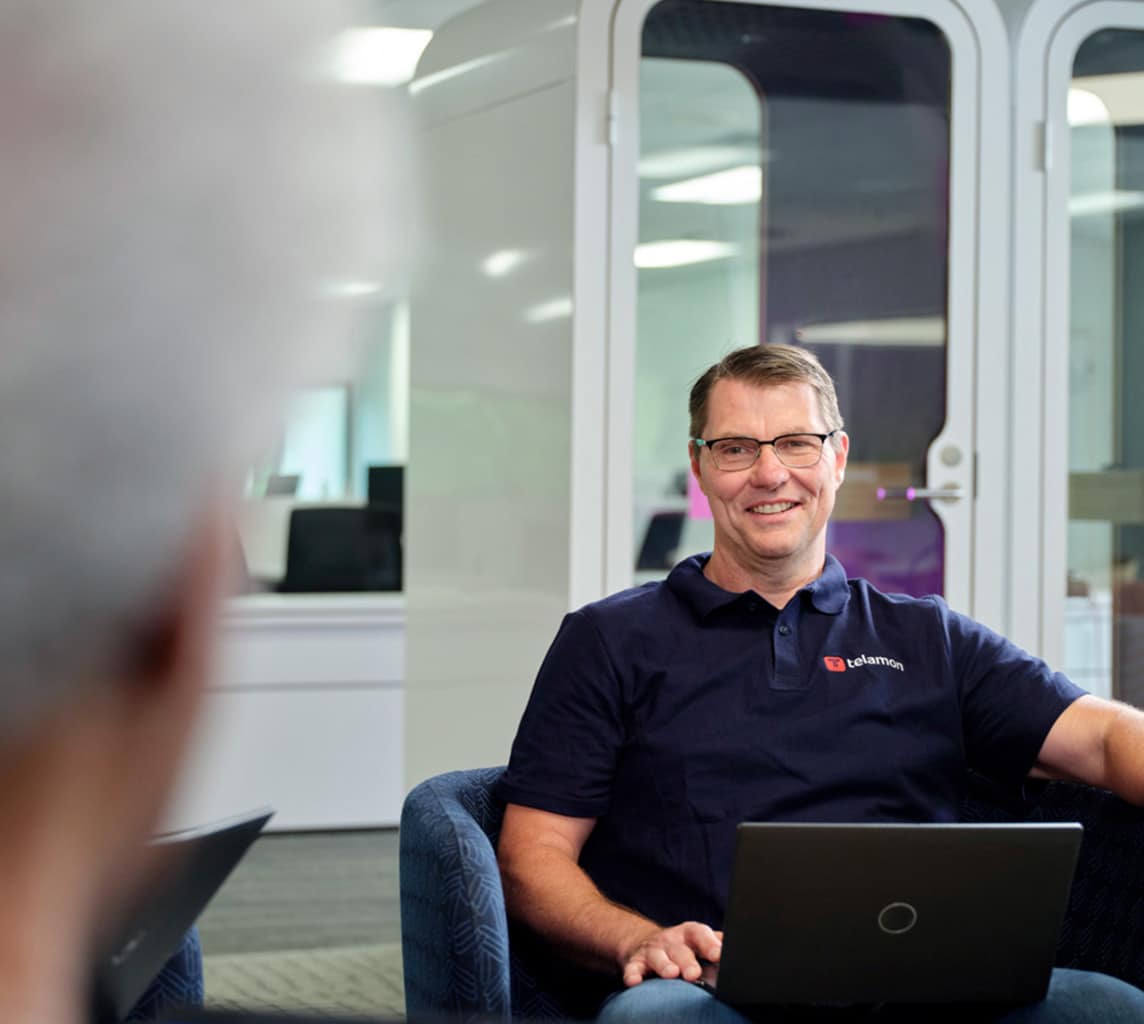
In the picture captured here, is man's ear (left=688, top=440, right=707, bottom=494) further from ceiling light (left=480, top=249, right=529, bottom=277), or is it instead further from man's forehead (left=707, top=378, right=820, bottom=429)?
ceiling light (left=480, top=249, right=529, bottom=277)

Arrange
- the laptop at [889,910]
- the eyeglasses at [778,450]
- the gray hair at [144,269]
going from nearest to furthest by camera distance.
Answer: the gray hair at [144,269] → the laptop at [889,910] → the eyeglasses at [778,450]

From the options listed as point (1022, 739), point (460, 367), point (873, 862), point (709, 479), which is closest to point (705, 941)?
point (873, 862)

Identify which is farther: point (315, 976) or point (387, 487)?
point (387, 487)

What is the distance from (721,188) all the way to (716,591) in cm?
166

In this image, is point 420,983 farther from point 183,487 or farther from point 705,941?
point 183,487

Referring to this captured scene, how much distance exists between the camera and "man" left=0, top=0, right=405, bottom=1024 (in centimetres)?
23

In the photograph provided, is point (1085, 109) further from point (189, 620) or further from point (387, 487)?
point (189, 620)

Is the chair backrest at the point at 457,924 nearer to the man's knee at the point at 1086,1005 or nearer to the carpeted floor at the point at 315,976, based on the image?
the man's knee at the point at 1086,1005

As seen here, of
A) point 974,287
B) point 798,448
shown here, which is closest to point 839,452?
point 798,448

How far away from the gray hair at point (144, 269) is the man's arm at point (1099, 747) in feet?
6.04

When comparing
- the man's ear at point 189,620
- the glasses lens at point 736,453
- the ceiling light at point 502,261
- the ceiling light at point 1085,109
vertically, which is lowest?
the man's ear at point 189,620

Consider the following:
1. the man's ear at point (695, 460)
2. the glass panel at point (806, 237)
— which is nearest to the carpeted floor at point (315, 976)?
the glass panel at point (806, 237)

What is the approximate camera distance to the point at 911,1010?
70.5 inches

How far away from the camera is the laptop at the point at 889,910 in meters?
1.61
